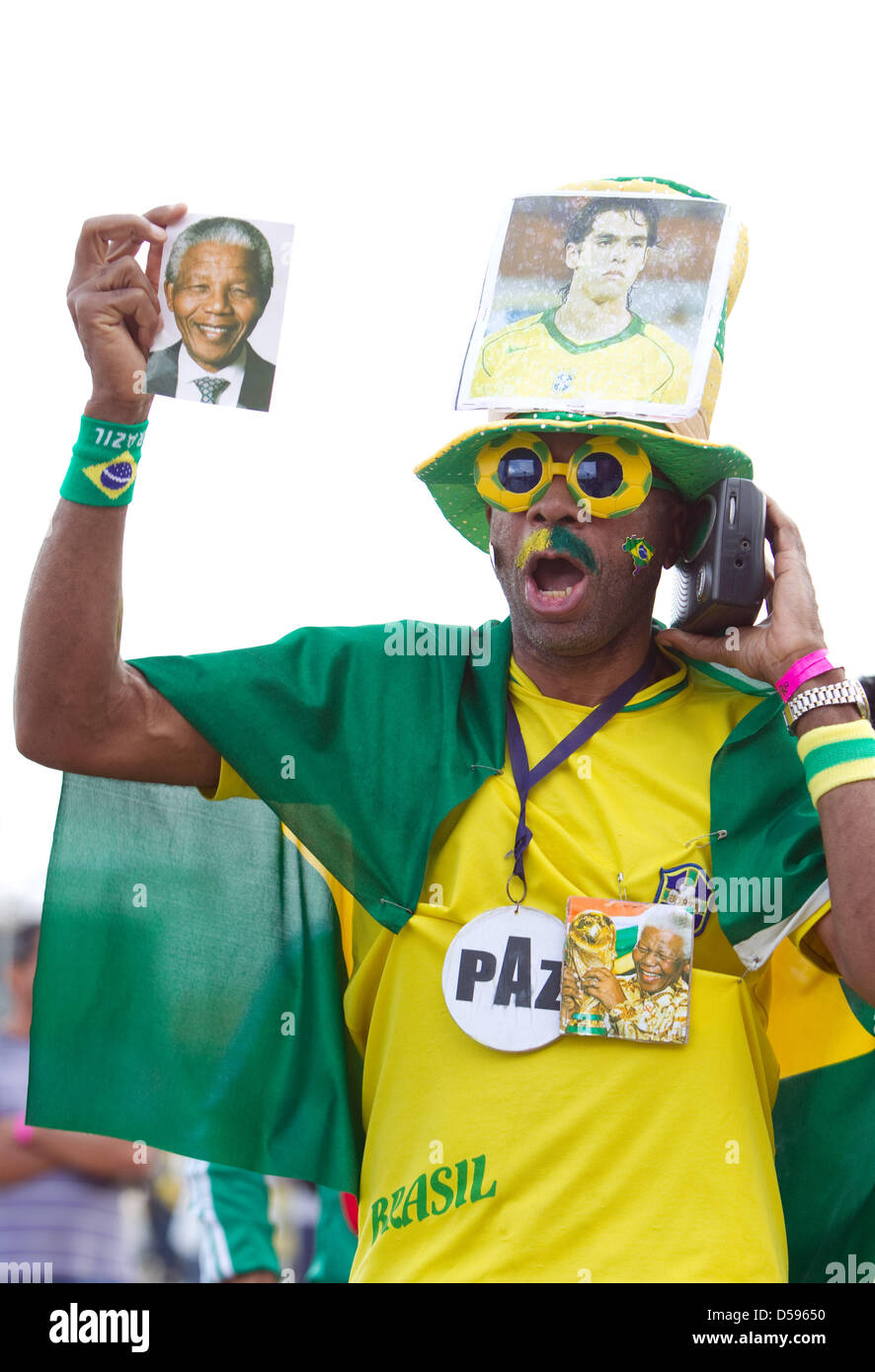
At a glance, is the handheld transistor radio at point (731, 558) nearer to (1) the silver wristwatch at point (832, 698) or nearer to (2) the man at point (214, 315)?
(1) the silver wristwatch at point (832, 698)

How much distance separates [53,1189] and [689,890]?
1827mm

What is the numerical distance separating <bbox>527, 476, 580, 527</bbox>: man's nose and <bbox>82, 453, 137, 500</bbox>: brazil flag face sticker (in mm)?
877

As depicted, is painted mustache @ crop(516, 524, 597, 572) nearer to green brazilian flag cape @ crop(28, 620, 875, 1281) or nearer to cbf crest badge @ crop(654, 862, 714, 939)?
green brazilian flag cape @ crop(28, 620, 875, 1281)

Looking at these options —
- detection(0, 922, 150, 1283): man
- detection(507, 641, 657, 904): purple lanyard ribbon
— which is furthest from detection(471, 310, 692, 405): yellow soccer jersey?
detection(0, 922, 150, 1283): man

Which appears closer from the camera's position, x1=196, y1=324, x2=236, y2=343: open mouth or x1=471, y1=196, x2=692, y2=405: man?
x1=196, y1=324, x2=236, y2=343: open mouth

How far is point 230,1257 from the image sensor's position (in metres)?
3.63

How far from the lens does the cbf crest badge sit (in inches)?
124

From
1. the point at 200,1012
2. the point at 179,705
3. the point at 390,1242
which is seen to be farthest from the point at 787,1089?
the point at 179,705

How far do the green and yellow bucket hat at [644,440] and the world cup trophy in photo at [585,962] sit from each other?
104cm

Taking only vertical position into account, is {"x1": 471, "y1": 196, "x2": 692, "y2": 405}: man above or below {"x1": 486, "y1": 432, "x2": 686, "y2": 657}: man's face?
above

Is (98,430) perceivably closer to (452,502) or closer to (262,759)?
(262,759)

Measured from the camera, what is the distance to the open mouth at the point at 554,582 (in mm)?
3359

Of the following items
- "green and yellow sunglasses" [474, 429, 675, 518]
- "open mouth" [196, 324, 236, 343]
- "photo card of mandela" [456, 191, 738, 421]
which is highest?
"photo card of mandela" [456, 191, 738, 421]

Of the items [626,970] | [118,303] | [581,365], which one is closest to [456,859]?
[626,970]
